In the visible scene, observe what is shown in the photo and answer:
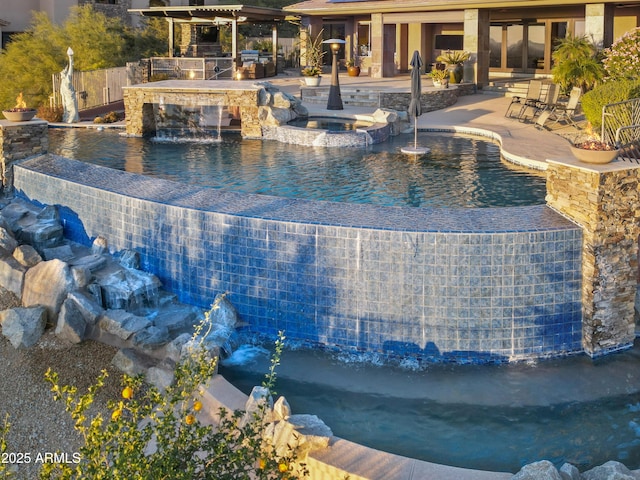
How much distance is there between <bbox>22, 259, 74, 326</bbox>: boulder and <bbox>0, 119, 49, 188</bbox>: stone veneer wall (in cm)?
487

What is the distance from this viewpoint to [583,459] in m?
7.20

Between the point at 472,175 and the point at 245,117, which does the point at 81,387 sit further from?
the point at 245,117

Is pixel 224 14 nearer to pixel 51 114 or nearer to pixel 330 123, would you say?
pixel 51 114

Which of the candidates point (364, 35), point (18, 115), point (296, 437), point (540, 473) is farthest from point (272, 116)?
point (364, 35)

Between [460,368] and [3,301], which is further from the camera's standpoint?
[3,301]

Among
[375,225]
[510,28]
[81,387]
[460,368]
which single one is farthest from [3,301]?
[510,28]

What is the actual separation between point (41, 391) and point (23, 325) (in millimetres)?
1254

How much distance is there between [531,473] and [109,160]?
12591mm

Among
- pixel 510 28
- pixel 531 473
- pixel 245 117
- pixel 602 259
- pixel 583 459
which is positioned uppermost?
pixel 510 28

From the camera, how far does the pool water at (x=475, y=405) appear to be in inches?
290

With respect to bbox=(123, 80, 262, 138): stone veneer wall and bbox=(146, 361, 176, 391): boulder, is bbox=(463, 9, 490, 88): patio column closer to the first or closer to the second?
bbox=(123, 80, 262, 138): stone veneer wall

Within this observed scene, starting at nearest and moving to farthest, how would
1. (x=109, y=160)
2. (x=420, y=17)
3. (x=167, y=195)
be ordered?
(x=167, y=195)
(x=109, y=160)
(x=420, y=17)

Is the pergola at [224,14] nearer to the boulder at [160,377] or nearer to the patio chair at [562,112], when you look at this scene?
the patio chair at [562,112]

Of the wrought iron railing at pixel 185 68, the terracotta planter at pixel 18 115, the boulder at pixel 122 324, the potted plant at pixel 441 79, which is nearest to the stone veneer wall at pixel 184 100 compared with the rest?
the terracotta planter at pixel 18 115
